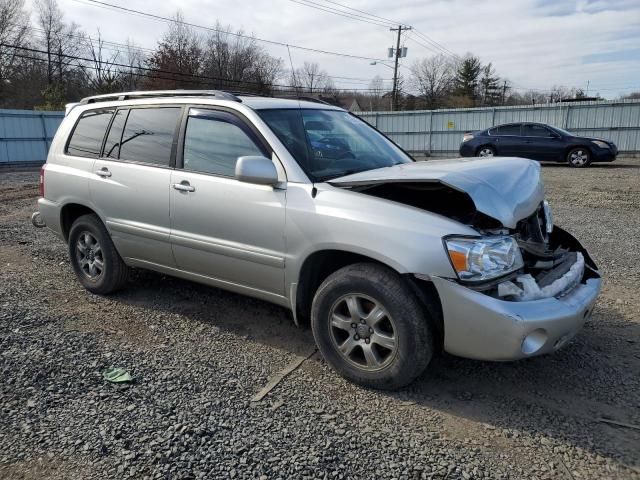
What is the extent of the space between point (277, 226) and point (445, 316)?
127 cm

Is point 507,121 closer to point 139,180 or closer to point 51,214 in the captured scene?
point 51,214

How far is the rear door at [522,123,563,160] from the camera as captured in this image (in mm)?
17447

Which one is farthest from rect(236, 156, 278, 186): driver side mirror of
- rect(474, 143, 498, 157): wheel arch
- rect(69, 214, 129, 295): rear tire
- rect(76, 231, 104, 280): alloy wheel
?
rect(474, 143, 498, 157): wheel arch

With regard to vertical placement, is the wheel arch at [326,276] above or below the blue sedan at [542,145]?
below

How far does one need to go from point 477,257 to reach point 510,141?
16557 millimetres

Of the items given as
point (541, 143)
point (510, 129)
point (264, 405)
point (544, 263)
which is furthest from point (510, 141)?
point (264, 405)

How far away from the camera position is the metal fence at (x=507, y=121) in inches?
849

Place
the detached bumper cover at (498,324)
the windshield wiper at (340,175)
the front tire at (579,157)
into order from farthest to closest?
the front tire at (579,157), the windshield wiper at (340,175), the detached bumper cover at (498,324)

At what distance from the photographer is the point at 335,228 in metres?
3.25

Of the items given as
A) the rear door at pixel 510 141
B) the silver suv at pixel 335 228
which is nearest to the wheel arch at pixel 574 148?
the rear door at pixel 510 141

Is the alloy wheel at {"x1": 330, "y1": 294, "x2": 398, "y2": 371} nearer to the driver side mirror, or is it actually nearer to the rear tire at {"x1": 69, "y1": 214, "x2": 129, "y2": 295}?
the driver side mirror

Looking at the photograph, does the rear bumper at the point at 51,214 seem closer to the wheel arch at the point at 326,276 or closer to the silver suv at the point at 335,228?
the silver suv at the point at 335,228

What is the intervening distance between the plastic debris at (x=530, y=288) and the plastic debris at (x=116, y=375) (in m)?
2.43

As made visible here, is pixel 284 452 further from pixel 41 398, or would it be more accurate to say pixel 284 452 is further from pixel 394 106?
pixel 394 106
